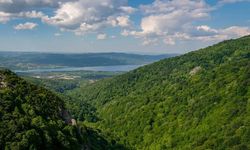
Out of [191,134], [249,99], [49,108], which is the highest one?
[49,108]

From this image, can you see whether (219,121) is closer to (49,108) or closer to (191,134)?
(191,134)

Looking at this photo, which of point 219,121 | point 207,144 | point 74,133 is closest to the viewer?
point 74,133

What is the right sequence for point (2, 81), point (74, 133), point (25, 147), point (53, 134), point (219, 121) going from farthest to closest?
point (219, 121), point (2, 81), point (74, 133), point (53, 134), point (25, 147)

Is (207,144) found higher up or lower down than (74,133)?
lower down

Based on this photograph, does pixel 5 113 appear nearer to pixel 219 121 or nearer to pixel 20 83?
pixel 20 83

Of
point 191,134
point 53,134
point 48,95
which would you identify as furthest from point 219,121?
point 53,134

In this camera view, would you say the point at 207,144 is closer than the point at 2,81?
No

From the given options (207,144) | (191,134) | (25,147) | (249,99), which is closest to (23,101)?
(25,147)
